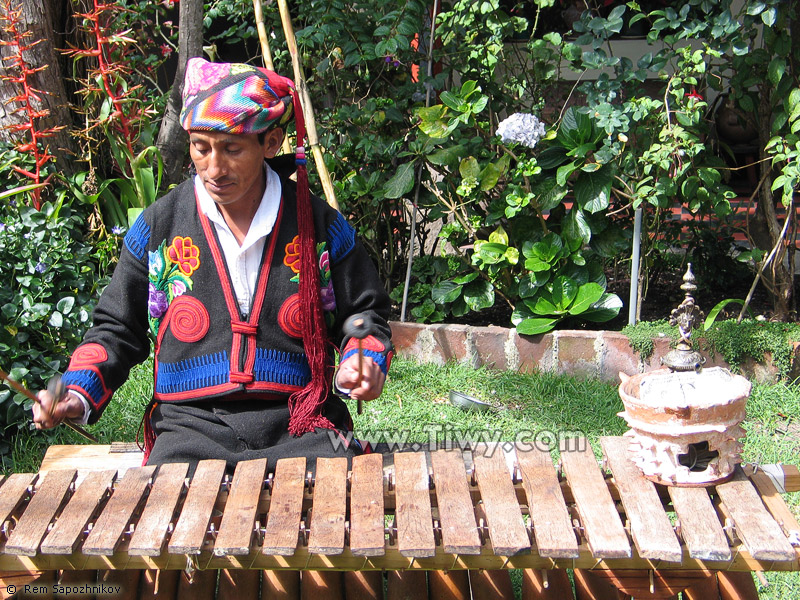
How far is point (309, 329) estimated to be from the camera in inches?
99.0

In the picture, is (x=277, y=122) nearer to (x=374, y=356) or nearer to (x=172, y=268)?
(x=172, y=268)

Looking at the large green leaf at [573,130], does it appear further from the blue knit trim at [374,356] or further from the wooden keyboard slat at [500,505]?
the wooden keyboard slat at [500,505]

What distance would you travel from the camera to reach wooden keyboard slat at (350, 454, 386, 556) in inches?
75.8

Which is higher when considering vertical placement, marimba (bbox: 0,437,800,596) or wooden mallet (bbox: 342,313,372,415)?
wooden mallet (bbox: 342,313,372,415)

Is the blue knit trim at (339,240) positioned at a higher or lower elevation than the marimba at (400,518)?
higher

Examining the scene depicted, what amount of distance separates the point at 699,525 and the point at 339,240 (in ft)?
4.29

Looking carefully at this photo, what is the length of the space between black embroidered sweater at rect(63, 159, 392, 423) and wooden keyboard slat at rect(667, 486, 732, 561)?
89 centimetres

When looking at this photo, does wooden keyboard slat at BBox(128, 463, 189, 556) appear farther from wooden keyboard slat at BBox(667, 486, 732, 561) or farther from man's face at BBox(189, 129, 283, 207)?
wooden keyboard slat at BBox(667, 486, 732, 561)

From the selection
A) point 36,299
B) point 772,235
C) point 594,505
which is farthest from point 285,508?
point 772,235

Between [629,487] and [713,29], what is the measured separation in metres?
2.55

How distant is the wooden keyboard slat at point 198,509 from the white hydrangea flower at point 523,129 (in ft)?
7.81

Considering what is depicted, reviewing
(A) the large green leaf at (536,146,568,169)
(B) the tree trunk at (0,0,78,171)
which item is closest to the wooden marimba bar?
(A) the large green leaf at (536,146,568,169)

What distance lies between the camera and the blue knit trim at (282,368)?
8.17ft

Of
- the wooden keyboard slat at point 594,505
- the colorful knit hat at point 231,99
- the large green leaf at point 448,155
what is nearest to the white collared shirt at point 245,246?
the colorful knit hat at point 231,99
